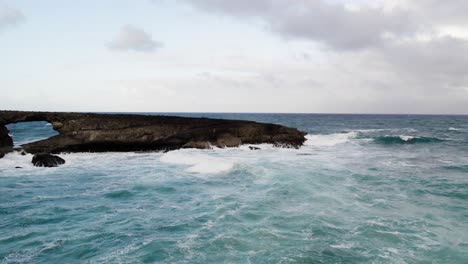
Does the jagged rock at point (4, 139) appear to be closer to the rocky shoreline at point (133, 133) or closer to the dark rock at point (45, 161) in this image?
the rocky shoreline at point (133, 133)

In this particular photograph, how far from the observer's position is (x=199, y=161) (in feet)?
78.4

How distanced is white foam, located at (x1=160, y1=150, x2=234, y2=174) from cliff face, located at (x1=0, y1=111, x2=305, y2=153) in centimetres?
297

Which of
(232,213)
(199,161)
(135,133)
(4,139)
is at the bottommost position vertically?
(232,213)

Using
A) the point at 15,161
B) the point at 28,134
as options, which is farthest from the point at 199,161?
A: the point at 28,134

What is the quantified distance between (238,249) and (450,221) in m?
8.01

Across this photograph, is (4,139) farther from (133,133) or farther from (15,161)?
(133,133)

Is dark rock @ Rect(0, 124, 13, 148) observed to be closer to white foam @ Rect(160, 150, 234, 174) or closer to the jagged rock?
the jagged rock

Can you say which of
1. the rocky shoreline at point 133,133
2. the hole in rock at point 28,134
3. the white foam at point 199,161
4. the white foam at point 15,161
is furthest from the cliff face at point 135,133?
the hole in rock at point 28,134

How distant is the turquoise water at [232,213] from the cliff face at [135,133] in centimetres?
578

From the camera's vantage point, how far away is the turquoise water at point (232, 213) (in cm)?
927

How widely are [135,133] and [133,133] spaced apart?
0.17m

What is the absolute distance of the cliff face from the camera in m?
28.4

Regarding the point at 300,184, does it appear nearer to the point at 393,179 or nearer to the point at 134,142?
the point at 393,179

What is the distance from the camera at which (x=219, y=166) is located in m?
22.0
